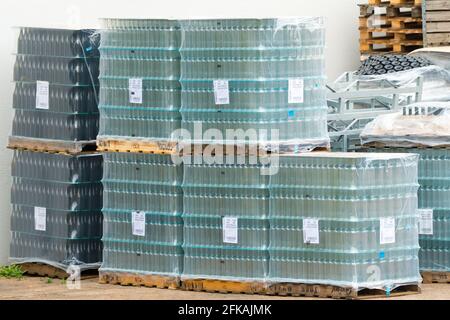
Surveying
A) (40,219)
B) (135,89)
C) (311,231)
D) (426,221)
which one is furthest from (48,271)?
(426,221)

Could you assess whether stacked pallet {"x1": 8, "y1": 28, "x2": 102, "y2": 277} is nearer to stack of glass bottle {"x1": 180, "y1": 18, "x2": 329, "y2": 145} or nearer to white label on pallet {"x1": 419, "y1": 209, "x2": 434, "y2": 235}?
stack of glass bottle {"x1": 180, "y1": 18, "x2": 329, "y2": 145}

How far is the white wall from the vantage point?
1333 cm

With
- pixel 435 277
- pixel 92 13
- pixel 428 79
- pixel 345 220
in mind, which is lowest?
pixel 435 277

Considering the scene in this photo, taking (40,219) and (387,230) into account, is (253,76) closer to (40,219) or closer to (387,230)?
(387,230)

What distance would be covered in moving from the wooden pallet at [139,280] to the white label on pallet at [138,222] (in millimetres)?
400

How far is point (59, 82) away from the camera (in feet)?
41.3

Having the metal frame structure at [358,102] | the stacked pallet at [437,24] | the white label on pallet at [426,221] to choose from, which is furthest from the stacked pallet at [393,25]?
the white label on pallet at [426,221]

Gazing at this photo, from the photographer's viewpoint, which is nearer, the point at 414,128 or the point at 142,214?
the point at 142,214

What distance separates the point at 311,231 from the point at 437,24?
6.60 meters

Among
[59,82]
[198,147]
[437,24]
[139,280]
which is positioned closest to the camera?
[198,147]

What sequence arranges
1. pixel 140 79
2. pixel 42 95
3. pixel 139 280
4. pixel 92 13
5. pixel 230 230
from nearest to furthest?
pixel 230 230 → pixel 140 79 → pixel 139 280 → pixel 42 95 → pixel 92 13

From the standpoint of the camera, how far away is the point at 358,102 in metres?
15.8

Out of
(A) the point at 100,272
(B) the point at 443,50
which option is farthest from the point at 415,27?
(A) the point at 100,272

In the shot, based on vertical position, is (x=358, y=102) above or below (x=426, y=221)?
above
